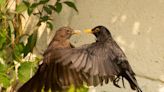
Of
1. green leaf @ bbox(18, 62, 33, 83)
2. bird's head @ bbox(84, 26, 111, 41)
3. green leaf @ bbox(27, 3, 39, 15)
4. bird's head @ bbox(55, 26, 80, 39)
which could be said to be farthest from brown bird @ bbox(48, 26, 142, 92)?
green leaf @ bbox(27, 3, 39, 15)

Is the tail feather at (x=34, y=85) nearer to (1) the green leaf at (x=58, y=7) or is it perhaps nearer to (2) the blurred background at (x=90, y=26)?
(2) the blurred background at (x=90, y=26)

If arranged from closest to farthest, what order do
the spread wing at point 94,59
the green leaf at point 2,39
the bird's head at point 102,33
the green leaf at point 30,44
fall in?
1. the spread wing at point 94,59
2. the bird's head at point 102,33
3. the green leaf at point 2,39
4. the green leaf at point 30,44

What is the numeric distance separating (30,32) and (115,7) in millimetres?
576

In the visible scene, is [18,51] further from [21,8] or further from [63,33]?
[63,33]

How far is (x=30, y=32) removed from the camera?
396 cm

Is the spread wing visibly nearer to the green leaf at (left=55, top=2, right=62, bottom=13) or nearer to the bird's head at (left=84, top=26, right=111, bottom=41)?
the bird's head at (left=84, top=26, right=111, bottom=41)

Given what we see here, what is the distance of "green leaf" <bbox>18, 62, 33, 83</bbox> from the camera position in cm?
348

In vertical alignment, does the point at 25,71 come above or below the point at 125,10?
below

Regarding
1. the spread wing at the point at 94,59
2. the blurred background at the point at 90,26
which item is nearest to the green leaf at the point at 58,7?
the blurred background at the point at 90,26

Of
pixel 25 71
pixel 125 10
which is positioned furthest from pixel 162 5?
pixel 25 71

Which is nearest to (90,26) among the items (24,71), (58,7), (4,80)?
(58,7)

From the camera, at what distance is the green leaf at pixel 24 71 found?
3.48m

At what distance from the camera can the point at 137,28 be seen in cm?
370

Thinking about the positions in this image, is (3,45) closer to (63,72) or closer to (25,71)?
(25,71)
